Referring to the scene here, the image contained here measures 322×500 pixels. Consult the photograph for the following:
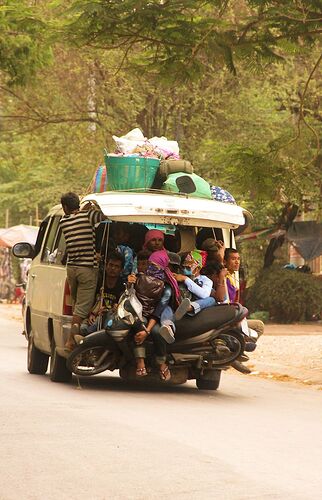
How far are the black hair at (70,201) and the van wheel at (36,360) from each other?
2436 mm

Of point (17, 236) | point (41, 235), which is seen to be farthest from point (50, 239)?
point (17, 236)

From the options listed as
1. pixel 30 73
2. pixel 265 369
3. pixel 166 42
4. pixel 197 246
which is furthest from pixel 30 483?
pixel 30 73

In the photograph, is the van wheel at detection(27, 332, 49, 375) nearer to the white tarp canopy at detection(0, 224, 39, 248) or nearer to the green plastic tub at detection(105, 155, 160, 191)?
the green plastic tub at detection(105, 155, 160, 191)

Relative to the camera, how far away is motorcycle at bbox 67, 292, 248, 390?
44.0 ft

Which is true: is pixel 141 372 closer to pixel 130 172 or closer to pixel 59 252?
pixel 59 252

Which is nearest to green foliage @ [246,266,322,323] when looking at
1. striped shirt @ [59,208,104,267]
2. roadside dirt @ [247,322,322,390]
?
roadside dirt @ [247,322,322,390]

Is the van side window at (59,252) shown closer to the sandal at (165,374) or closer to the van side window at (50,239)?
the van side window at (50,239)

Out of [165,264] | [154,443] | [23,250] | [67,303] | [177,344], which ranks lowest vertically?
[154,443]

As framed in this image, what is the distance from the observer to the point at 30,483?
26.1 ft

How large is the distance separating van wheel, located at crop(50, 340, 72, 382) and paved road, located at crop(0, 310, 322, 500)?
121 millimetres

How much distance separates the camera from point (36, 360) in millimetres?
16031

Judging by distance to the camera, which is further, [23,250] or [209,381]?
[23,250]

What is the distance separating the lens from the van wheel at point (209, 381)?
586 inches

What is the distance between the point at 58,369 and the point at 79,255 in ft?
5.03
